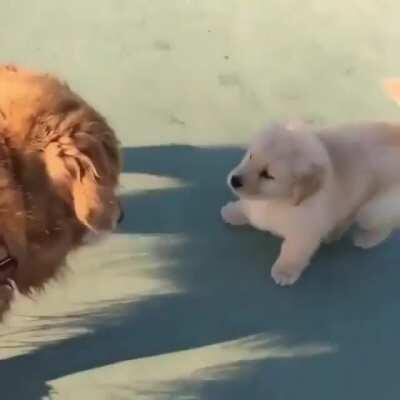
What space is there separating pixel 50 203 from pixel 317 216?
530 millimetres

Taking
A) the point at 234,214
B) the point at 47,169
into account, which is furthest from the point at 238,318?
the point at 47,169

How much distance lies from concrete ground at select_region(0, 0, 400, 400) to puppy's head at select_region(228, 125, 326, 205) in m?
0.19

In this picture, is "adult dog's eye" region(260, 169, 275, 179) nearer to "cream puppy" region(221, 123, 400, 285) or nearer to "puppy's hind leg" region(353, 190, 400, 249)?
"cream puppy" region(221, 123, 400, 285)

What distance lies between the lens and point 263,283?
1.51 metres

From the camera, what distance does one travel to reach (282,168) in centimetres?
138

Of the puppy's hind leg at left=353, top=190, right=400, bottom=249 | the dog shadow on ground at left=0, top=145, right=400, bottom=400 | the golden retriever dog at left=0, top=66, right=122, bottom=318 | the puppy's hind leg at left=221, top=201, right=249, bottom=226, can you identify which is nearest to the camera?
the golden retriever dog at left=0, top=66, right=122, bottom=318

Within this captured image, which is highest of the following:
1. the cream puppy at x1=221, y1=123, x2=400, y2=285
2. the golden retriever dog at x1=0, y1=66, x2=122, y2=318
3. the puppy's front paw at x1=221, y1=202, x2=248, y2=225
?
the golden retriever dog at x1=0, y1=66, x2=122, y2=318

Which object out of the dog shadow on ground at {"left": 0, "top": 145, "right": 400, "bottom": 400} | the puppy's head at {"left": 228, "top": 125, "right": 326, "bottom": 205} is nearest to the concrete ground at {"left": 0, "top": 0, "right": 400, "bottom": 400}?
the dog shadow on ground at {"left": 0, "top": 145, "right": 400, "bottom": 400}

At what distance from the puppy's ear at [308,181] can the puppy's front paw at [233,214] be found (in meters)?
0.20

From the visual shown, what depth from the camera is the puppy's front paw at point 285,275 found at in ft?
4.90

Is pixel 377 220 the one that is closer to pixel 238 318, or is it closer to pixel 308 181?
pixel 308 181

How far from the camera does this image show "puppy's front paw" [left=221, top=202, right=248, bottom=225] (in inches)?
62.5

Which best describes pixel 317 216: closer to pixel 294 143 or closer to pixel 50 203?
pixel 294 143

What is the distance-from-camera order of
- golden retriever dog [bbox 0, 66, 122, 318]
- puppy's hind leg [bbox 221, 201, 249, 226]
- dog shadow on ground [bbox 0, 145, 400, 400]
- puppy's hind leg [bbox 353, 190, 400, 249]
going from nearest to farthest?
golden retriever dog [bbox 0, 66, 122, 318] → dog shadow on ground [bbox 0, 145, 400, 400] → puppy's hind leg [bbox 353, 190, 400, 249] → puppy's hind leg [bbox 221, 201, 249, 226]
